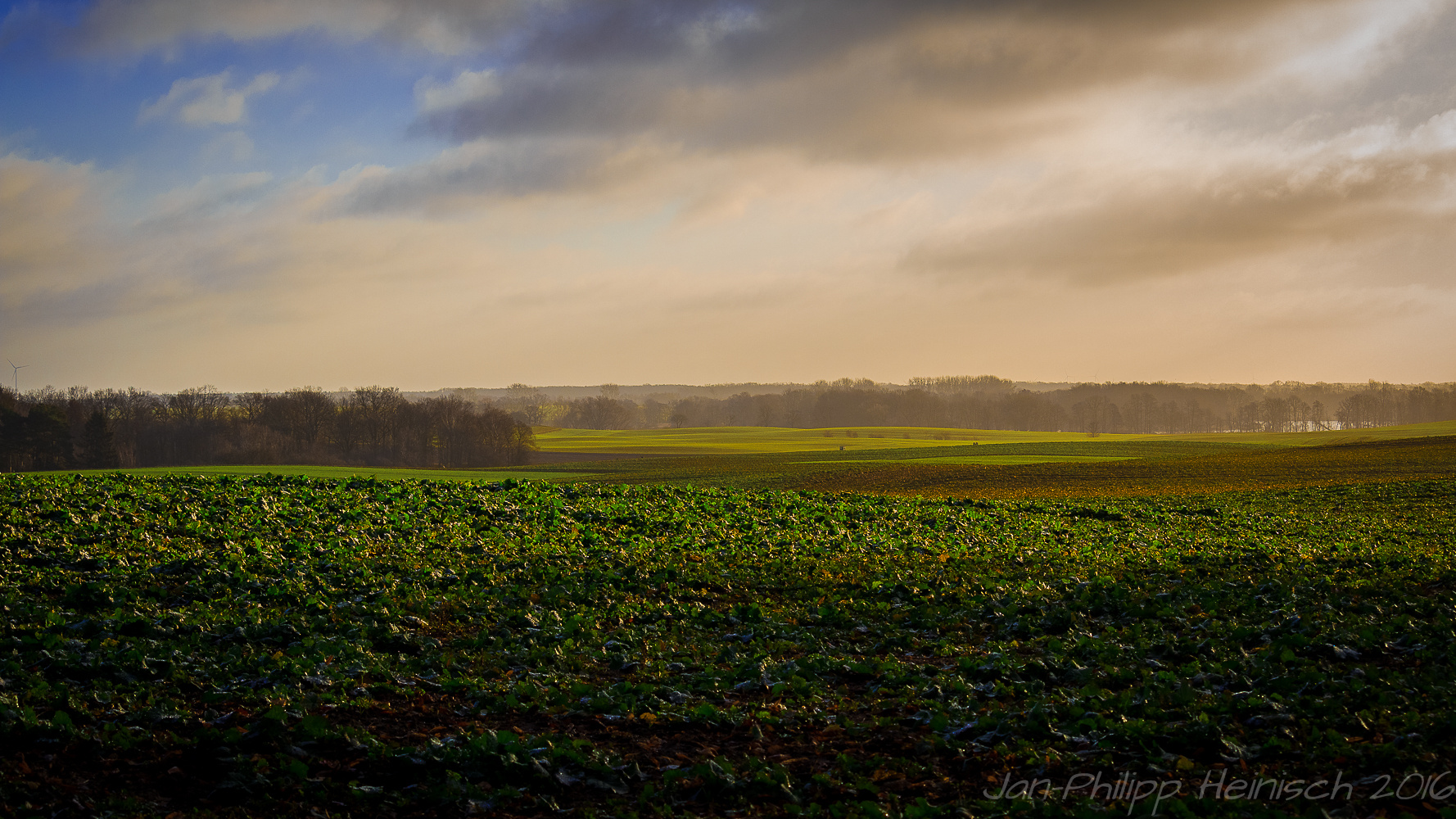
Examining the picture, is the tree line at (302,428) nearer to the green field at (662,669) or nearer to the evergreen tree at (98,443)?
the evergreen tree at (98,443)

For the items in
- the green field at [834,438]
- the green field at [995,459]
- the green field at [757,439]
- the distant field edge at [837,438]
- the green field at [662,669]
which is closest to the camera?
the green field at [662,669]

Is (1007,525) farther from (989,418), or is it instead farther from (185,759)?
(989,418)

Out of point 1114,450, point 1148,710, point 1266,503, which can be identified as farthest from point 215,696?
point 1114,450

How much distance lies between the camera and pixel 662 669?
10.6 metres

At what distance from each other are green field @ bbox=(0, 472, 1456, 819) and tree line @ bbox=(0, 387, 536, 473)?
8895cm

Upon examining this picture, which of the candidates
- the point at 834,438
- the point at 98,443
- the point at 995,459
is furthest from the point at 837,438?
the point at 98,443

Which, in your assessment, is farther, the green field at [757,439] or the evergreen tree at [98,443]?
the green field at [757,439]

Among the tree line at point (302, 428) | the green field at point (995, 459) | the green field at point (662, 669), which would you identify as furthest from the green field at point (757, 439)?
the green field at point (662, 669)

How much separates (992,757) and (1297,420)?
231470mm

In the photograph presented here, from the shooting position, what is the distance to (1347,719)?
7.72 m

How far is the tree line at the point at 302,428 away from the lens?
103750 millimetres

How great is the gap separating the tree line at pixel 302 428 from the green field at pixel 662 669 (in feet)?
292

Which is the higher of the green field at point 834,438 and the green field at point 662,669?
the green field at point 662,669

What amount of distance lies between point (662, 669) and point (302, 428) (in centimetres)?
11440
